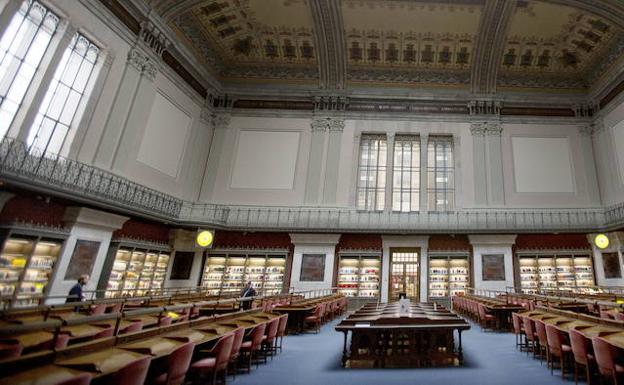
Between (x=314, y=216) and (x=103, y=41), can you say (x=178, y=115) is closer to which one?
(x=103, y=41)

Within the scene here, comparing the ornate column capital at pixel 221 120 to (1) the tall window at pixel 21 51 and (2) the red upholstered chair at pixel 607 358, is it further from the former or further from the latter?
(2) the red upholstered chair at pixel 607 358

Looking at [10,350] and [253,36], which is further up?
[253,36]

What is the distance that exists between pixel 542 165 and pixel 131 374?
17.9 metres

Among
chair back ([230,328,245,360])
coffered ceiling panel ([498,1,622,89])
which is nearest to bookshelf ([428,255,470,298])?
coffered ceiling panel ([498,1,622,89])

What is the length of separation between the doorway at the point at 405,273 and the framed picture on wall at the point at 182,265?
855 centimetres

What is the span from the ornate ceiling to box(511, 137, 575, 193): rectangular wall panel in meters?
3.13

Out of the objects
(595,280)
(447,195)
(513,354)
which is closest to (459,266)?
(447,195)

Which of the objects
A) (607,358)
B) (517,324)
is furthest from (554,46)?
(607,358)

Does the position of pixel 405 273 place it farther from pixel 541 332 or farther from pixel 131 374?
pixel 131 374

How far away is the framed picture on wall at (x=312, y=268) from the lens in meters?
13.8

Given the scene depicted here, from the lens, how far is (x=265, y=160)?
16328 mm

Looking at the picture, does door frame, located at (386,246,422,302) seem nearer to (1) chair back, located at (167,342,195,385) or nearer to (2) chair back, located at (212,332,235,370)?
(2) chair back, located at (212,332,235,370)

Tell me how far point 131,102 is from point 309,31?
9.02 m

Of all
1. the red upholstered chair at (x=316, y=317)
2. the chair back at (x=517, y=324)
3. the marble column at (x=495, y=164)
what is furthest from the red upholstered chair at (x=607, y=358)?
the marble column at (x=495, y=164)
